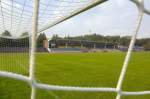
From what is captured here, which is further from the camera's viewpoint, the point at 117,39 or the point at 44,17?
the point at 117,39

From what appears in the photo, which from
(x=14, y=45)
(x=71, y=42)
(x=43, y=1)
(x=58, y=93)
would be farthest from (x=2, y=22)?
(x=71, y=42)

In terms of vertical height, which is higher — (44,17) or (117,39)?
(44,17)

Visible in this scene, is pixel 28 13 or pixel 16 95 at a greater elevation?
pixel 28 13

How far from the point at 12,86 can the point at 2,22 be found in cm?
137

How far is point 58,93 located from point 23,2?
191cm

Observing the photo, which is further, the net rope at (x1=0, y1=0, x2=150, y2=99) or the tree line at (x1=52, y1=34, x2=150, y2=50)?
the tree line at (x1=52, y1=34, x2=150, y2=50)

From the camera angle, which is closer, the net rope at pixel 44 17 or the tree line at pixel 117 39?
the net rope at pixel 44 17

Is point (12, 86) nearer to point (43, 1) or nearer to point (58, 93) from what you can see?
point (58, 93)

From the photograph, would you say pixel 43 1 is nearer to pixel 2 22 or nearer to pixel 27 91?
pixel 2 22

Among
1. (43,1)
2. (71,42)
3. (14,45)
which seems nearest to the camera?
(43,1)

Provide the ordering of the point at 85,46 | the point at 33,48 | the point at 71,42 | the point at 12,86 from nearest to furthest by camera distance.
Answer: the point at 33,48, the point at 12,86, the point at 71,42, the point at 85,46

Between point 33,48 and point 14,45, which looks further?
point 14,45

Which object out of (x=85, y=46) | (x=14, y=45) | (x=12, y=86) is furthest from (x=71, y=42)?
(x=12, y=86)

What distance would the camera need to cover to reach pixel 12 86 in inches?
208
